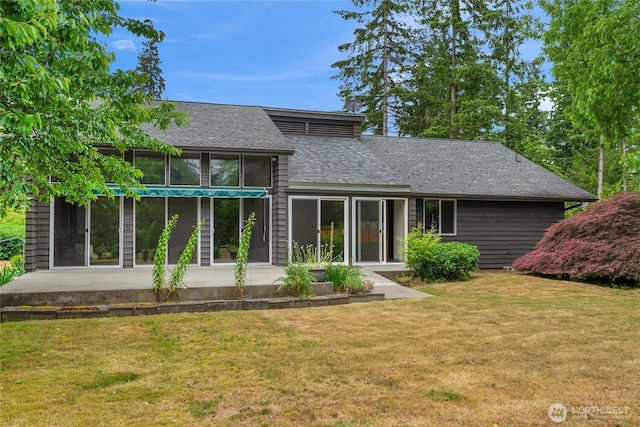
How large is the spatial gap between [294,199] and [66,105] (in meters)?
8.07

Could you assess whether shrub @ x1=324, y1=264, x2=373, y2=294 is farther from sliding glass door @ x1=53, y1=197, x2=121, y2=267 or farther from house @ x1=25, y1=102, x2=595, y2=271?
sliding glass door @ x1=53, y1=197, x2=121, y2=267

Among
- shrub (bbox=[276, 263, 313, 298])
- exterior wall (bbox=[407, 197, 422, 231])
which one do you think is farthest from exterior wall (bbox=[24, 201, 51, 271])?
exterior wall (bbox=[407, 197, 422, 231])

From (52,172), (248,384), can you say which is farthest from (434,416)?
(52,172)

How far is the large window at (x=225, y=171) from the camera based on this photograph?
13125 mm

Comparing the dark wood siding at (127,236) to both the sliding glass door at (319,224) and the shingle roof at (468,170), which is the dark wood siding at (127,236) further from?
the shingle roof at (468,170)

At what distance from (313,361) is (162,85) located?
122 ft

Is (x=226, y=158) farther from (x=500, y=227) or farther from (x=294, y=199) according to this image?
(x=500, y=227)

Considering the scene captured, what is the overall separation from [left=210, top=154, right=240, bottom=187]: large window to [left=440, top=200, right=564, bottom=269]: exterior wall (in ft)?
22.9

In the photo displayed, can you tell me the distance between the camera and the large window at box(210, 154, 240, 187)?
13.1 meters

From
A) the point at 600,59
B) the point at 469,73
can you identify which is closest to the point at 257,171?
the point at 600,59

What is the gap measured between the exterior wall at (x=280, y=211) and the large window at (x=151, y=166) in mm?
2975

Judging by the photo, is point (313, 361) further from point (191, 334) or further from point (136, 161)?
point (136, 161)

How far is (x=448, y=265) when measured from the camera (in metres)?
12.4

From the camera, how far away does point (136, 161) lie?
12.4m
